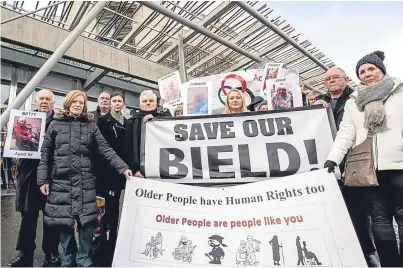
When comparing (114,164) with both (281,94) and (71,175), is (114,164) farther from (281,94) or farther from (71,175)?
(281,94)

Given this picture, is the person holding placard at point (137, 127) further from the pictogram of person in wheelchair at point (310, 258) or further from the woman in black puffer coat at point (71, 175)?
the pictogram of person in wheelchair at point (310, 258)

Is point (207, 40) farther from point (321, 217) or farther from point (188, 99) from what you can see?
point (321, 217)

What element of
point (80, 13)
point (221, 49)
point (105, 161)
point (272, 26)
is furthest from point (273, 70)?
point (221, 49)

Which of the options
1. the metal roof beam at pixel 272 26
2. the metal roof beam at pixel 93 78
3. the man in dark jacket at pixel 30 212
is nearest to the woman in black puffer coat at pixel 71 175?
the man in dark jacket at pixel 30 212

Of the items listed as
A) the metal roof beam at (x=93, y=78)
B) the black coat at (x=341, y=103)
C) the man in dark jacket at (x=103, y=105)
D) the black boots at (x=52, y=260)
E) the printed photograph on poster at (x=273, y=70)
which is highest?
the metal roof beam at (x=93, y=78)

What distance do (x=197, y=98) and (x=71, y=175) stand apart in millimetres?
1428

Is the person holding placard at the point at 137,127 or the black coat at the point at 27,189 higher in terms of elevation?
the person holding placard at the point at 137,127

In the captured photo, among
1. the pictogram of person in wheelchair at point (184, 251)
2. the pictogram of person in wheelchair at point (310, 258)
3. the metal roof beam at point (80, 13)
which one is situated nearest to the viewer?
the pictogram of person in wheelchair at point (310, 258)

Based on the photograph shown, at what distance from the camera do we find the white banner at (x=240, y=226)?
6.00 ft

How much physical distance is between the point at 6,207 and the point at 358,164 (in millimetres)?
5744

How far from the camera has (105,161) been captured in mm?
Answer: 2795

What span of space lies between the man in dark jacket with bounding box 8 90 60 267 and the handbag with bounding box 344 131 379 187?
2515 millimetres

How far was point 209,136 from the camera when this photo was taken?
2.58 meters

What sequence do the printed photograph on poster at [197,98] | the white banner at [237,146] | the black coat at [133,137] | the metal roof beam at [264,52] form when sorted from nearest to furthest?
the white banner at [237,146]
the black coat at [133,137]
the printed photograph on poster at [197,98]
the metal roof beam at [264,52]
